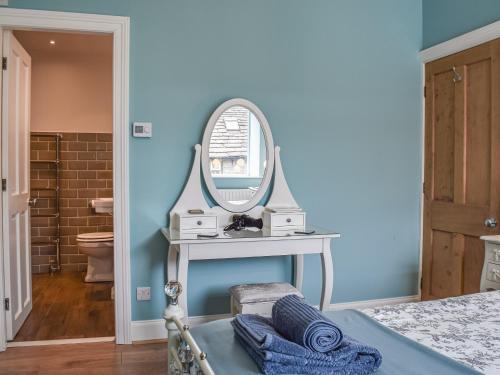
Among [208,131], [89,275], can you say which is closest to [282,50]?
[208,131]

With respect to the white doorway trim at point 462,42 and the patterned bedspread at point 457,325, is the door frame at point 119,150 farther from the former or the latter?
the white doorway trim at point 462,42

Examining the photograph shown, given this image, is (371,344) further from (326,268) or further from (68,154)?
(68,154)

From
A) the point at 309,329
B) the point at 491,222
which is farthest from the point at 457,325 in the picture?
the point at 491,222

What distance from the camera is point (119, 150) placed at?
10.0 feet

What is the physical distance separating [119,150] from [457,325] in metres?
2.31

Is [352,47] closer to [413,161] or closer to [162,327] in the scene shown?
[413,161]

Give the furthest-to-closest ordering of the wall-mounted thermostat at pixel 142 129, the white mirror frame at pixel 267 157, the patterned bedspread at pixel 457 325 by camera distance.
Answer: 1. the white mirror frame at pixel 267 157
2. the wall-mounted thermostat at pixel 142 129
3. the patterned bedspread at pixel 457 325

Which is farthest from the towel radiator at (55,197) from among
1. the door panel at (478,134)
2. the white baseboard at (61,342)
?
the door panel at (478,134)

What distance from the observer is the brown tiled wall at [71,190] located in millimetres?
5340

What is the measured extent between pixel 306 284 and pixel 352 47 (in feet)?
6.31

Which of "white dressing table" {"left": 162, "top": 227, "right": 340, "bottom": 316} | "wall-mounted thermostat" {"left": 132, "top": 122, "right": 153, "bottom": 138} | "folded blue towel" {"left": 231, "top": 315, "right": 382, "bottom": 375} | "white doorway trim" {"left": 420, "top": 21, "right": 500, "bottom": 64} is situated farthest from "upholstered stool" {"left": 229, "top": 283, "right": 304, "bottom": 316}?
"white doorway trim" {"left": 420, "top": 21, "right": 500, "bottom": 64}

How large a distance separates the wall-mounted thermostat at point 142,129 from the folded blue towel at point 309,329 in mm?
2047

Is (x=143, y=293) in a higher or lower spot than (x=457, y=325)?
lower

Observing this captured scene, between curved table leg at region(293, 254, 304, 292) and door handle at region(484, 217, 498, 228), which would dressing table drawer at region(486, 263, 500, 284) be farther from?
curved table leg at region(293, 254, 304, 292)
